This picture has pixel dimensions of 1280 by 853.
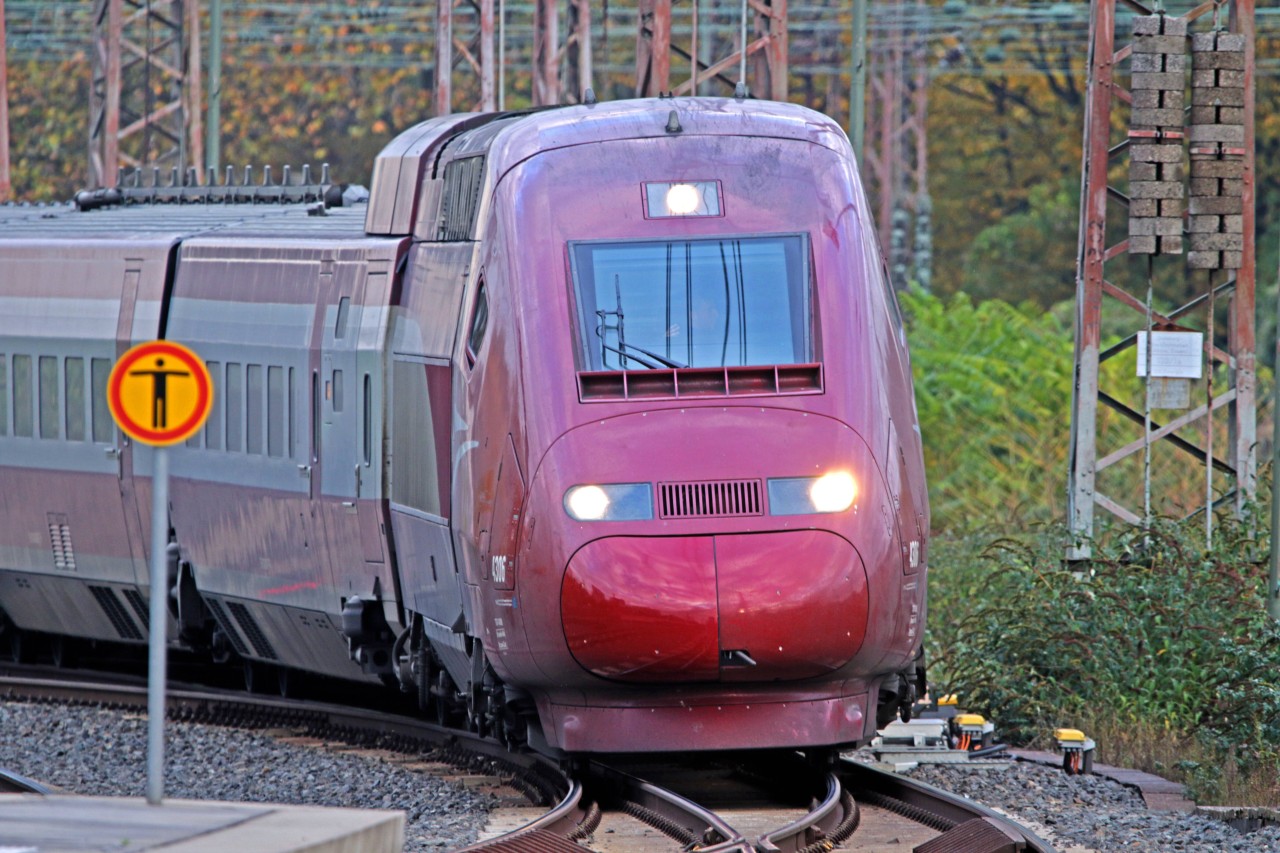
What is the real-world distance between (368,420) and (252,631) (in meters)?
2.97

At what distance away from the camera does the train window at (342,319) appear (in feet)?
45.1

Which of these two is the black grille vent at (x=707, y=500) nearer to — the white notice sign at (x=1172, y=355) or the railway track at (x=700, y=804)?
the railway track at (x=700, y=804)

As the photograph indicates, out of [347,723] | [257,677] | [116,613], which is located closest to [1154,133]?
[347,723]

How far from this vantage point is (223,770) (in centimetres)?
1309

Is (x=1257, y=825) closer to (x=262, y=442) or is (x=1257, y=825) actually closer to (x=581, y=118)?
(x=581, y=118)

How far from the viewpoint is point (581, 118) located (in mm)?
11625

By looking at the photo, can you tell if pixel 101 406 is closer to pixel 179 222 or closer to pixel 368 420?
pixel 179 222

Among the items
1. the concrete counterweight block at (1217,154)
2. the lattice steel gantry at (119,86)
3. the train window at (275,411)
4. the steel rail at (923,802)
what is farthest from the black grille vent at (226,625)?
the lattice steel gantry at (119,86)

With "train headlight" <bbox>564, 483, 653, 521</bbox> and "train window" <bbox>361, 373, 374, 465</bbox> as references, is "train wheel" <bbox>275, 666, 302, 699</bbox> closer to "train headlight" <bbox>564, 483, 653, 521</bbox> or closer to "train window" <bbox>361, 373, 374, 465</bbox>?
"train window" <bbox>361, 373, 374, 465</bbox>

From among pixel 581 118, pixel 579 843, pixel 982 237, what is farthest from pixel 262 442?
pixel 982 237

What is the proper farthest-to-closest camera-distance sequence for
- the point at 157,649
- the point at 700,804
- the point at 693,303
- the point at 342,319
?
1. the point at 342,319
2. the point at 700,804
3. the point at 693,303
4. the point at 157,649

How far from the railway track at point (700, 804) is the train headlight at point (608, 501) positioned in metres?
1.22

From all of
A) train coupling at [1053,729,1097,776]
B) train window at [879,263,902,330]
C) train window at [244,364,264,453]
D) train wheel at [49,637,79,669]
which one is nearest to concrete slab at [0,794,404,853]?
train window at [879,263,902,330]

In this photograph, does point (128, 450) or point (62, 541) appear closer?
point (128, 450)
